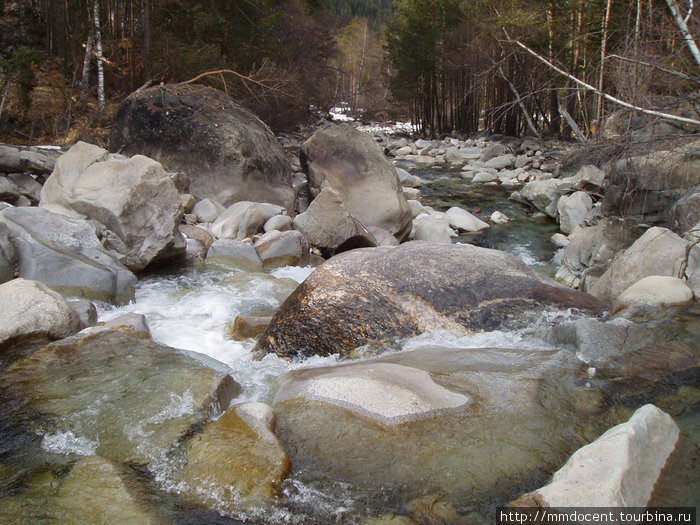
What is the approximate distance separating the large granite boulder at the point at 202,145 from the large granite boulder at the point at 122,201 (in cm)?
285

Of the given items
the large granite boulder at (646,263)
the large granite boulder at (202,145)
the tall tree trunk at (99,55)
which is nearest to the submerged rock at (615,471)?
the large granite boulder at (646,263)

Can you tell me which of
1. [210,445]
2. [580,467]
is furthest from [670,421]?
[210,445]

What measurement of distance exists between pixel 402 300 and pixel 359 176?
5301 mm

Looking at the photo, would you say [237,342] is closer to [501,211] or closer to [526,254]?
[526,254]

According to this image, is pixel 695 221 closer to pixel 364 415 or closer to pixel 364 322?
pixel 364 322

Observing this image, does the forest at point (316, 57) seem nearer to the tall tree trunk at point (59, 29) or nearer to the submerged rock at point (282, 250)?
the tall tree trunk at point (59, 29)

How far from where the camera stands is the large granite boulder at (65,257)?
19.5 ft

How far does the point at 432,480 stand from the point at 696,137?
10.9 feet

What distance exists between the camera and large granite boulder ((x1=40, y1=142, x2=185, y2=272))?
7.11m

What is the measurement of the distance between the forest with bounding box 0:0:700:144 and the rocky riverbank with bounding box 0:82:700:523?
0.90 m

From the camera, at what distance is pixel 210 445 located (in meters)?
3.32

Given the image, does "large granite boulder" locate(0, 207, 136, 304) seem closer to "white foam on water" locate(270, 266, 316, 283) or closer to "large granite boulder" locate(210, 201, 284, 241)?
"white foam on water" locate(270, 266, 316, 283)

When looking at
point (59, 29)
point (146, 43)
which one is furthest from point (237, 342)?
point (59, 29)

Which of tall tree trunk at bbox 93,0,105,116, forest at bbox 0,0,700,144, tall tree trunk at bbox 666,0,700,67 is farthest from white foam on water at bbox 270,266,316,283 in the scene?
tall tree trunk at bbox 93,0,105,116
